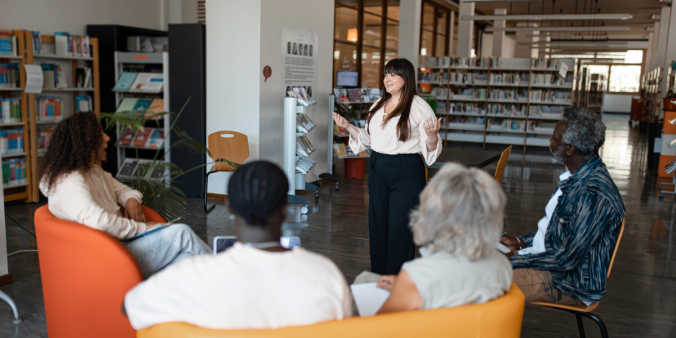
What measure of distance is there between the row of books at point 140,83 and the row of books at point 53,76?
1.98 feet

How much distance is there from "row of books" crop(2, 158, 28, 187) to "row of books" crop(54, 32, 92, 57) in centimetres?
137

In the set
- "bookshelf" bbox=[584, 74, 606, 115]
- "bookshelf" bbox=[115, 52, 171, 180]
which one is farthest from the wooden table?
"bookshelf" bbox=[584, 74, 606, 115]

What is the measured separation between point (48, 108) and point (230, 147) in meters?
2.29

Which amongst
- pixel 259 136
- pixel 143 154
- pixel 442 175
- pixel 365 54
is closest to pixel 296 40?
pixel 259 136

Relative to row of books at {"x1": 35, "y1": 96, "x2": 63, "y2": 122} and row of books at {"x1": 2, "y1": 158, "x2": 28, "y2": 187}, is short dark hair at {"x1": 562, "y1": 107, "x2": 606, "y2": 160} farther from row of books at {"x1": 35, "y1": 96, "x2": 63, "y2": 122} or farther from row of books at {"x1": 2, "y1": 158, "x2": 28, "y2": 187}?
row of books at {"x1": 35, "y1": 96, "x2": 63, "y2": 122}

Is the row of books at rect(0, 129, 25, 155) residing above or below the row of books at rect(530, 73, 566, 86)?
below

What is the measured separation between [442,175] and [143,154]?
20.3 ft

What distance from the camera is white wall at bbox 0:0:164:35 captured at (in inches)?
240

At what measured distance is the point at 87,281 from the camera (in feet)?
7.01

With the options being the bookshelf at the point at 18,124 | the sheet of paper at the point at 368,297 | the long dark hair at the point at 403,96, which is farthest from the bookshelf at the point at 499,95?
the sheet of paper at the point at 368,297

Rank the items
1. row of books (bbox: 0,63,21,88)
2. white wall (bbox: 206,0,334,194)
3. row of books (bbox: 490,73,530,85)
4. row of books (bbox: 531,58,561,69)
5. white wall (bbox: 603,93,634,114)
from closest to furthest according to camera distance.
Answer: row of books (bbox: 0,63,21,88), white wall (bbox: 206,0,334,194), row of books (bbox: 531,58,561,69), row of books (bbox: 490,73,530,85), white wall (bbox: 603,93,634,114)

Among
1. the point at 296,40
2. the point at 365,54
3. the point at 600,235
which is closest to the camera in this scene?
the point at 600,235

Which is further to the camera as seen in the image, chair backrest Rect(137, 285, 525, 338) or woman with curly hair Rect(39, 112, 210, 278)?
woman with curly hair Rect(39, 112, 210, 278)

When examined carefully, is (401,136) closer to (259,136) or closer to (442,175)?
(442,175)
